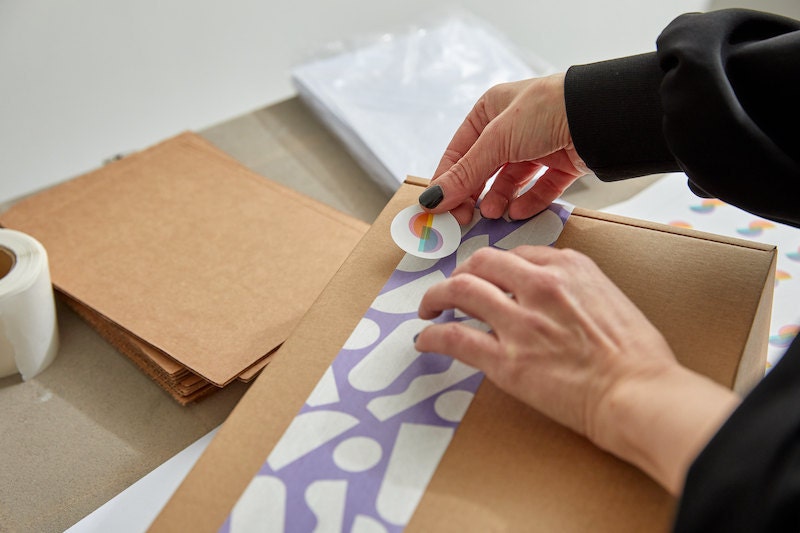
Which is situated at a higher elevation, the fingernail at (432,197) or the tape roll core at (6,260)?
the fingernail at (432,197)

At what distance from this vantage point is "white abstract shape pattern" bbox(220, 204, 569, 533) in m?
0.54

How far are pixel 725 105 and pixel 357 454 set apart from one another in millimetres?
424

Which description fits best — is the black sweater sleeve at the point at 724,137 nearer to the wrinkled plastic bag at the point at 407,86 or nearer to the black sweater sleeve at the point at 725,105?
the black sweater sleeve at the point at 725,105

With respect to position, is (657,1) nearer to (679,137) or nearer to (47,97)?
(679,137)

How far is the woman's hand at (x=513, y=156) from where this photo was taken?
2.46ft

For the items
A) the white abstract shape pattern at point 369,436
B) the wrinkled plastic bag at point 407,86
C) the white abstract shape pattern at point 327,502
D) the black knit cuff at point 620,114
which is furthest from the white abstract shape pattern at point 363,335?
the wrinkled plastic bag at point 407,86

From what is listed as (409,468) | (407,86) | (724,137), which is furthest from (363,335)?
(407,86)

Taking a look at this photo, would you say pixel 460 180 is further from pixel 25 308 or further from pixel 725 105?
pixel 25 308

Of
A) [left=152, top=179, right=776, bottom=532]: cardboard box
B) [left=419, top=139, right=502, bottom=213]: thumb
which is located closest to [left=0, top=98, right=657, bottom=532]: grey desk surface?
[left=152, top=179, right=776, bottom=532]: cardboard box

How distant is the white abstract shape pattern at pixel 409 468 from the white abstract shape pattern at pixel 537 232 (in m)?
0.23

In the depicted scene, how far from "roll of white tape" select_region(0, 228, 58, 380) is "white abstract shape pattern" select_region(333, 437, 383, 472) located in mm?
379

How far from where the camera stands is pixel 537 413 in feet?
1.92

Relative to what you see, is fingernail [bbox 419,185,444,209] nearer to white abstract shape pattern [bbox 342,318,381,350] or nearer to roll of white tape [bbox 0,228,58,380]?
white abstract shape pattern [bbox 342,318,381,350]

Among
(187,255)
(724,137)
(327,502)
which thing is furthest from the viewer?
(187,255)
